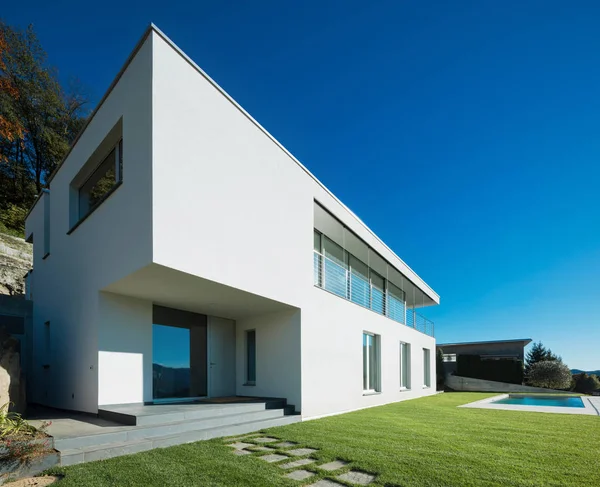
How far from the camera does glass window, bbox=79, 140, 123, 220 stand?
8.27 m

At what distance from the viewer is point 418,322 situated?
67.0 ft

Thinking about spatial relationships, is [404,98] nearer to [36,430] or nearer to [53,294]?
[53,294]

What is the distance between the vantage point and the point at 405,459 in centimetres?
525

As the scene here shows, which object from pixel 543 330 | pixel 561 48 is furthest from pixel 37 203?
pixel 543 330

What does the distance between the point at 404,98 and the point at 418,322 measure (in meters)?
11.0

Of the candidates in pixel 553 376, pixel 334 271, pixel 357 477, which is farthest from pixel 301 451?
pixel 553 376

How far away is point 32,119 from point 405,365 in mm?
26180

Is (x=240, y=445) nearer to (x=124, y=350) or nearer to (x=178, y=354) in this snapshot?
(x=124, y=350)

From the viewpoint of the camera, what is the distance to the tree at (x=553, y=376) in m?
23.9

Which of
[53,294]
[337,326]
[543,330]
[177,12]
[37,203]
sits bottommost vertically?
[543,330]

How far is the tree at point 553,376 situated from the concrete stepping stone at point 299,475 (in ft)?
80.8

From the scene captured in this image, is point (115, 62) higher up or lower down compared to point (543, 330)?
higher up

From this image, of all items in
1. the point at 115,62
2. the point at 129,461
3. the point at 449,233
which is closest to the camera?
the point at 129,461

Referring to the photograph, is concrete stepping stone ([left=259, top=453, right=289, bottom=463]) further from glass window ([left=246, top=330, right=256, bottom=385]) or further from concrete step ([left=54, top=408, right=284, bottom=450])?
glass window ([left=246, top=330, right=256, bottom=385])
